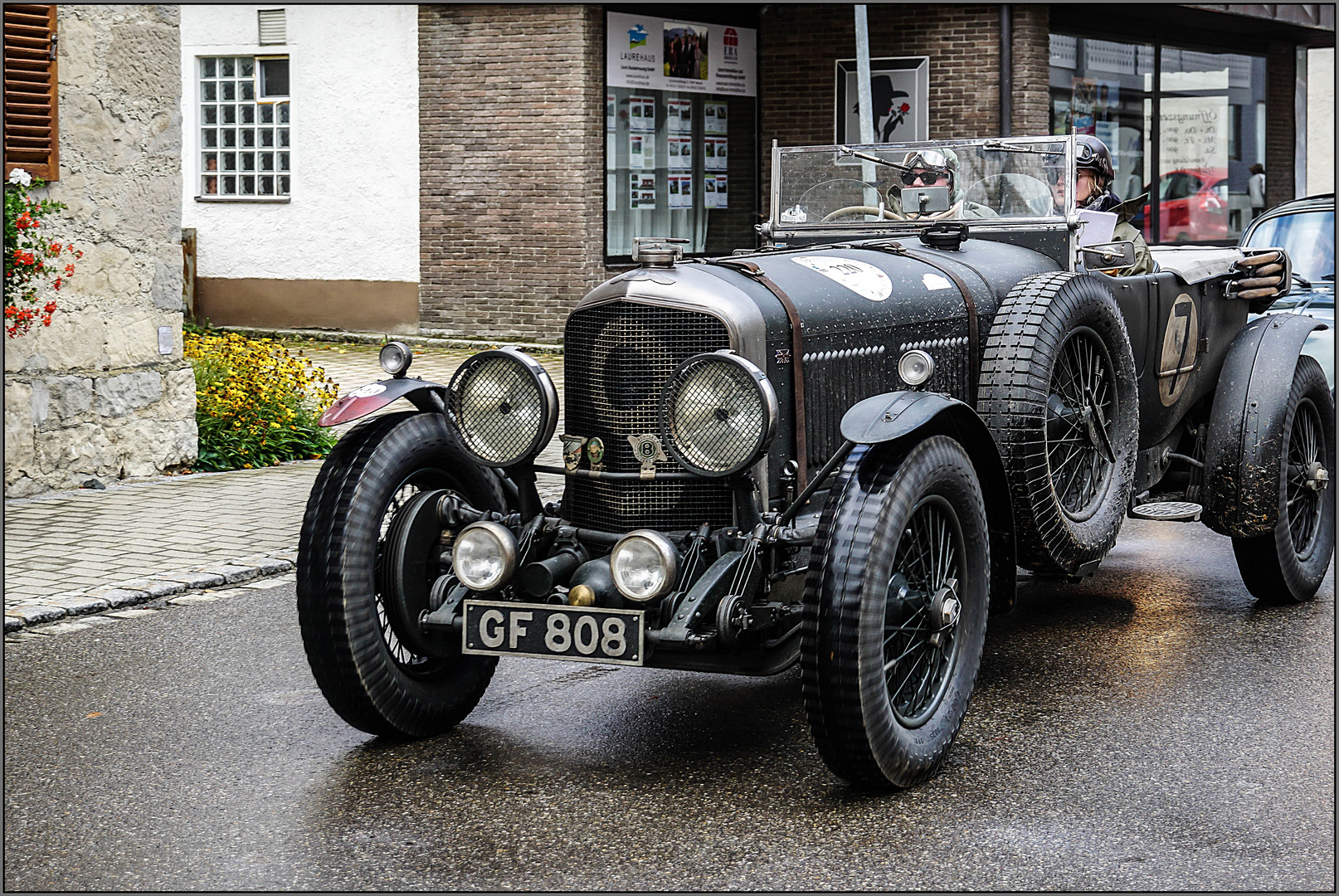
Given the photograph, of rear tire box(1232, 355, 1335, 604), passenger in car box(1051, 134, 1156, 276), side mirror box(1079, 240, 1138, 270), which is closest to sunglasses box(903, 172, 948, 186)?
passenger in car box(1051, 134, 1156, 276)

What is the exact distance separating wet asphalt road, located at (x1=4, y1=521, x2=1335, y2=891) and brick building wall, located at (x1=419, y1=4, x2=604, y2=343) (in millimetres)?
10010

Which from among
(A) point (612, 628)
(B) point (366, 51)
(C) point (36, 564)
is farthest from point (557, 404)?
(B) point (366, 51)

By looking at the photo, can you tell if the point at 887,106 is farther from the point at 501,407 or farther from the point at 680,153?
the point at 501,407

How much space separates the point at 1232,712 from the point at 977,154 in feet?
8.48

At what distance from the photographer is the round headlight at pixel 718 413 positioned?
4.08m

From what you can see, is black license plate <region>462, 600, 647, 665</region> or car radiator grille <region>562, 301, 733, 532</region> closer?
black license plate <region>462, 600, 647, 665</region>

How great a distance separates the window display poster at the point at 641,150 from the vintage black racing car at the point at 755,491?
1096 cm

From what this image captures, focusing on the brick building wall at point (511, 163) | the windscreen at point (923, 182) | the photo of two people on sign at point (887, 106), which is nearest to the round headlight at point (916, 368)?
the windscreen at point (923, 182)

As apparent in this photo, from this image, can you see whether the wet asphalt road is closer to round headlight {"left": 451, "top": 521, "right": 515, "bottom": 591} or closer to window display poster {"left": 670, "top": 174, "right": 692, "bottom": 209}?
round headlight {"left": 451, "top": 521, "right": 515, "bottom": 591}

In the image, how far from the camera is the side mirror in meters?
5.96

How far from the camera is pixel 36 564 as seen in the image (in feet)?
22.0

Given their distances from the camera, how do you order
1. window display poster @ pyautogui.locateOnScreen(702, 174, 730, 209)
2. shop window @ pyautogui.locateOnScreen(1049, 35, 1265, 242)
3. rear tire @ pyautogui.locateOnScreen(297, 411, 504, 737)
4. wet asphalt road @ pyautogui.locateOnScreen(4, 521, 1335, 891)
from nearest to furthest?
wet asphalt road @ pyautogui.locateOnScreen(4, 521, 1335, 891), rear tire @ pyautogui.locateOnScreen(297, 411, 504, 737), window display poster @ pyautogui.locateOnScreen(702, 174, 730, 209), shop window @ pyautogui.locateOnScreen(1049, 35, 1265, 242)

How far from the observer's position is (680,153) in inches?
666

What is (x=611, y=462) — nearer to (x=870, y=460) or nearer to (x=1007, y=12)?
(x=870, y=460)
